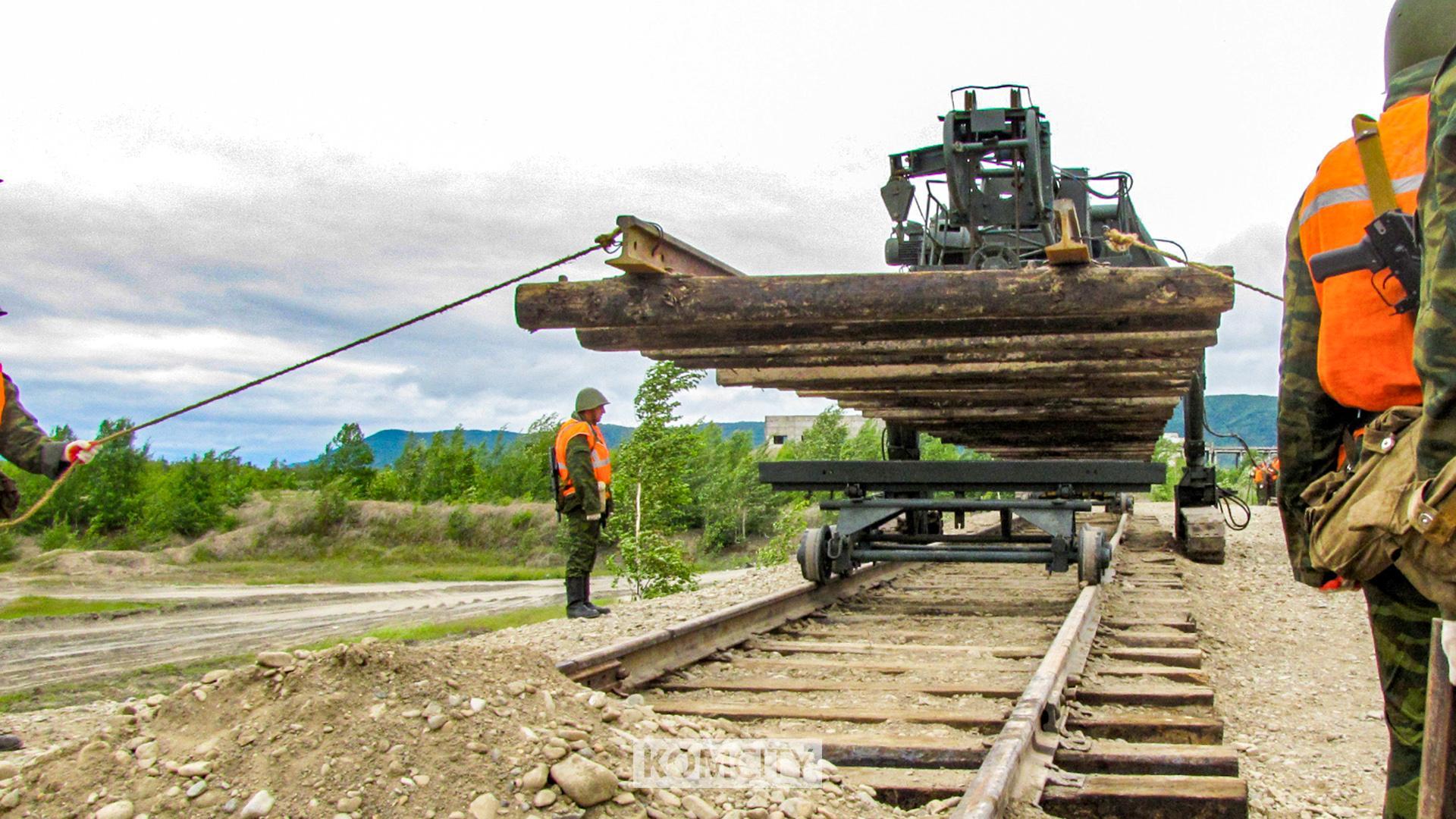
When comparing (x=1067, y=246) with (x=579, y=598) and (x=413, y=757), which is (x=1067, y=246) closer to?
(x=413, y=757)

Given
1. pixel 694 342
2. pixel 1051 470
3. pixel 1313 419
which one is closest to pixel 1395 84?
pixel 1313 419

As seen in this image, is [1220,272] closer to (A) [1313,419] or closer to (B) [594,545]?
(A) [1313,419]

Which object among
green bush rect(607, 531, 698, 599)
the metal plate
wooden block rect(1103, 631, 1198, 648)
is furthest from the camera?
green bush rect(607, 531, 698, 599)

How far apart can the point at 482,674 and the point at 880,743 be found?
1324 millimetres

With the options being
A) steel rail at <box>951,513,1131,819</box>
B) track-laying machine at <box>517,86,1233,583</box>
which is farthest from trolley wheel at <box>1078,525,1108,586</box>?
steel rail at <box>951,513,1131,819</box>

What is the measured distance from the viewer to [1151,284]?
15.0ft

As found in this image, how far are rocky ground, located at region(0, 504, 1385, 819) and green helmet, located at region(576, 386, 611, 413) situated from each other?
4.21m

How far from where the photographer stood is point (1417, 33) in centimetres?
201

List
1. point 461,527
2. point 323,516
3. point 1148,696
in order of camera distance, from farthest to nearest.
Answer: point 461,527 → point 323,516 → point 1148,696

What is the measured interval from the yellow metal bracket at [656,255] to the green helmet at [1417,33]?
2881 millimetres

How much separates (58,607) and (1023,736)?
19655 mm

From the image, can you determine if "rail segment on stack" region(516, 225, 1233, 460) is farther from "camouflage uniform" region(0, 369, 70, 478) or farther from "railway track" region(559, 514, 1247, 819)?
"camouflage uniform" region(0, 369, 70, 478)

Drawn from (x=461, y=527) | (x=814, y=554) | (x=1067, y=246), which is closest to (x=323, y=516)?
(x=461, y=527)

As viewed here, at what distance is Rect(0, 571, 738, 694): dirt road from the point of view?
11461 mm
